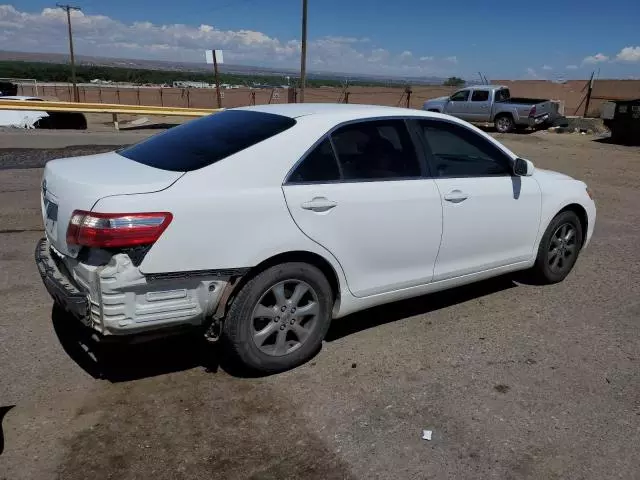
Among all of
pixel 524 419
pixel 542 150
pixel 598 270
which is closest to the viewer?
pixel 524 419

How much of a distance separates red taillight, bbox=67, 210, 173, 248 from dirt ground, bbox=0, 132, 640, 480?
38.2 inches

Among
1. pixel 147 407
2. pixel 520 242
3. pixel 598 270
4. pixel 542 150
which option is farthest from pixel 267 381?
pixel 542 150

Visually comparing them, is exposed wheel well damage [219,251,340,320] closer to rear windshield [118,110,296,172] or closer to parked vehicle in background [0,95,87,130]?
rear windshield [118,110,296,172]

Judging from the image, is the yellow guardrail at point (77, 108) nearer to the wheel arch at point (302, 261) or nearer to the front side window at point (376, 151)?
the front side window at point (376, 151)

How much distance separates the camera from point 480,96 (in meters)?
25.2

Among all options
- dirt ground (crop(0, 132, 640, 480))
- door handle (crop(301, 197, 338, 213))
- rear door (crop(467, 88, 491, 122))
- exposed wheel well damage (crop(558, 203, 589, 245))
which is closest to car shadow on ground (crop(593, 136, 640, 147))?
rear door (crop(467, 88, 491, 122))

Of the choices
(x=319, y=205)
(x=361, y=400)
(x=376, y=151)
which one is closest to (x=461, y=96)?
(x=376, y=151)

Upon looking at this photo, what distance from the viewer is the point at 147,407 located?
327 centimetres

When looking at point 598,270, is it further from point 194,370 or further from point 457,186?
point 194,370

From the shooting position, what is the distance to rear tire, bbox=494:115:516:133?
2436cm

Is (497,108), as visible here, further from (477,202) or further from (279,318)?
(279,318)

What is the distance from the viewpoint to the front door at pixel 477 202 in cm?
429

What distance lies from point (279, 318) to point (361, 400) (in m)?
0.69

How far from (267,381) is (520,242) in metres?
2.52
